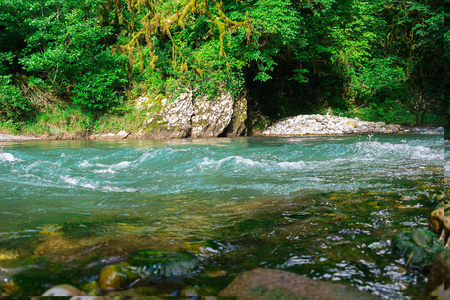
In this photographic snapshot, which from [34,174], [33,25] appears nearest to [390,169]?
[34,174]

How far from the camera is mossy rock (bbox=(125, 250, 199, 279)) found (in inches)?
83.2

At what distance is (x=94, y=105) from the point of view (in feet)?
45.1

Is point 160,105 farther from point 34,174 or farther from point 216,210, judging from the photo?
point 216,210

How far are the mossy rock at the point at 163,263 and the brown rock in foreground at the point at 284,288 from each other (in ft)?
1.24

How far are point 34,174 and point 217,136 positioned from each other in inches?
346

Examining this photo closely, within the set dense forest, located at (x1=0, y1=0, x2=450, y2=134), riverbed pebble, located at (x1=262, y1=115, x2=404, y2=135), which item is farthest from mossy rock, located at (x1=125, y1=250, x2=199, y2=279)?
riverbed pebble, located at (x1=262, y1=115, x2=404, y2=135)

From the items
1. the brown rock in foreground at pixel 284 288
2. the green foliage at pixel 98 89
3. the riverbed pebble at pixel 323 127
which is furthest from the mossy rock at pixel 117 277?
the riverbed pebble at pixel 323 127

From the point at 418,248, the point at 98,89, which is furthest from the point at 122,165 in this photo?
the point at 98,89

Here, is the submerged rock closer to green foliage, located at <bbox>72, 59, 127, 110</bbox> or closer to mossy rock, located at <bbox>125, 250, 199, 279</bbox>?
mossy rock, located at <bbox>125, 250, 199, 279</bbox>

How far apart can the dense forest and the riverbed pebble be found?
5.70ft

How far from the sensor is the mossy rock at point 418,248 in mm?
2154

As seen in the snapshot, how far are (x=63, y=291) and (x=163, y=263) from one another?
60cm

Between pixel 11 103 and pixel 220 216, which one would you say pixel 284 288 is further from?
pixel 11 103

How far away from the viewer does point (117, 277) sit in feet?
6.52
